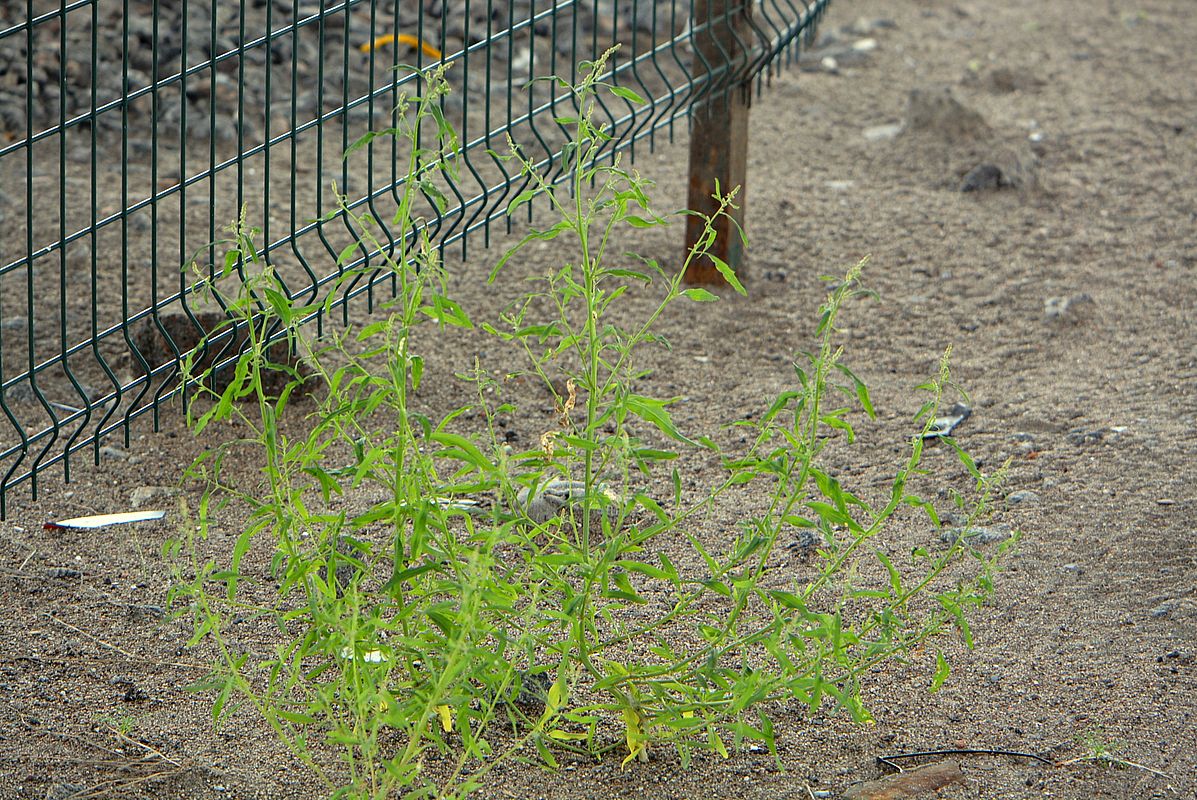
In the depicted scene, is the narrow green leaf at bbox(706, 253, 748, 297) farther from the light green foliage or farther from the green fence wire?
the green fence wire

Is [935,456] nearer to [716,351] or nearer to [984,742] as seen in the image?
[716,351]

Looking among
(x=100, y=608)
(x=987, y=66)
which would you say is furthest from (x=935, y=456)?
(x=987, y=66)

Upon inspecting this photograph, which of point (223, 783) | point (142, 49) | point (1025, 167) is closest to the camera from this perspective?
point (223, 783)

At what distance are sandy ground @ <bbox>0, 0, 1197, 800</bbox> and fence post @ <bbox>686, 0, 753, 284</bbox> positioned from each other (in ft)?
1.64

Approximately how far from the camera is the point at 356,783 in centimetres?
230

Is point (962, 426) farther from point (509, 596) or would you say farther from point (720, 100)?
point (509, 596)

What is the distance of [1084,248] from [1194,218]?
659 millimetres

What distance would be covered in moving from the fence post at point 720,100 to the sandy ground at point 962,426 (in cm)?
50

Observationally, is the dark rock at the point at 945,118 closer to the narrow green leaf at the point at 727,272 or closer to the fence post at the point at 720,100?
the fence post at the point at 720,100

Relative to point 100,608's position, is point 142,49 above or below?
above

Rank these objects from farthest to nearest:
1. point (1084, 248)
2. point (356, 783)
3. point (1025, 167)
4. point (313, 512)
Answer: point (1025, 167) < point (1084, 248) < point (313, 512) < point (356, 783)

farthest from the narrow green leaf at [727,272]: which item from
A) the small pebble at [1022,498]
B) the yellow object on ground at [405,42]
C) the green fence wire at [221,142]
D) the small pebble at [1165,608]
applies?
the yellow object on ground at [405,42]

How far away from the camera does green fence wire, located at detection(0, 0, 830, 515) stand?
4246mm

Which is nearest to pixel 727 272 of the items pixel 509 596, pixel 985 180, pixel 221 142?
pixel 509 596
